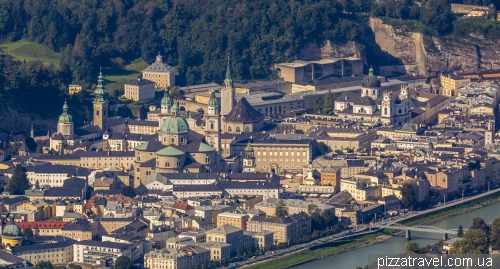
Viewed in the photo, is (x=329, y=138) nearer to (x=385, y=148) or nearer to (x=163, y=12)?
(x=385, y=148)

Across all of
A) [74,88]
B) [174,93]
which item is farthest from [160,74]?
[74,88]

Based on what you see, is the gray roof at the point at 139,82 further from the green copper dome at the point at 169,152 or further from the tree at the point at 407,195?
the tree at the point at 407,195

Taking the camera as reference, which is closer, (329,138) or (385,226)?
(385,226)

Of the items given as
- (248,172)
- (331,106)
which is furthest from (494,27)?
(248,172)

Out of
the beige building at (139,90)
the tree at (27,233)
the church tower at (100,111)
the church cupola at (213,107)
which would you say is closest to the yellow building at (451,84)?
the beige building at (139,90)

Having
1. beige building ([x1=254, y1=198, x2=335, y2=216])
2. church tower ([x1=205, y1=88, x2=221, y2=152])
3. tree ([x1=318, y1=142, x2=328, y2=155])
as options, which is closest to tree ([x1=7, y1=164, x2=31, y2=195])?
beige building ([x1=254, y1=198, x2=335, y2=216])

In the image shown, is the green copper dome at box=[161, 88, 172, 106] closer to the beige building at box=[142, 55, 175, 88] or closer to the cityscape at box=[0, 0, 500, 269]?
the cityscape at box=[0, 0, 500, 269]
